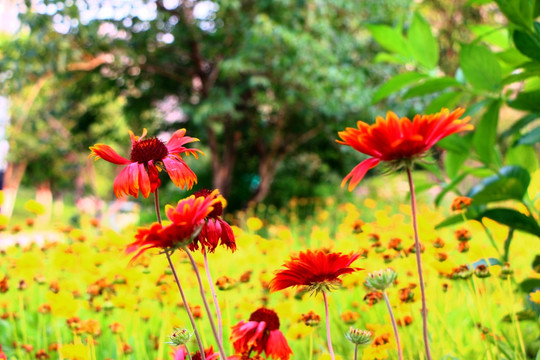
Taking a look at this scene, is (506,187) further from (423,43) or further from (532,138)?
(423,43)

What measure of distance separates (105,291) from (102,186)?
22532 millimetres

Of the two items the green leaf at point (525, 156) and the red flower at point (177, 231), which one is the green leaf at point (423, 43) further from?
the red flower at point (177, 231)

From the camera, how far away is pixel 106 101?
7.95m

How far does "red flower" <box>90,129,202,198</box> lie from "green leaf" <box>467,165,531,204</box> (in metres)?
0.87

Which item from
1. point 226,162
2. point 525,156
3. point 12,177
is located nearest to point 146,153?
point 525,156

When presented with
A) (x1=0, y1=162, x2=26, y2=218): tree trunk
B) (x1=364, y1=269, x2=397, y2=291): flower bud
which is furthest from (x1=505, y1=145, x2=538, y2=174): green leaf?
(x1=0, y1=162, x2=26, y2=218): tree trunk

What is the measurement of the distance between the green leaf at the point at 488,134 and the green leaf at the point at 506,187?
2.7 inches

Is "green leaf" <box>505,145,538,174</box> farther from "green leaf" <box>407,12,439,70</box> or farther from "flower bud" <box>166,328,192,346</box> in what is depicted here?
"flower bud" <box>166,328,192,346</box>

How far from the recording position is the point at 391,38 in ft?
5.04

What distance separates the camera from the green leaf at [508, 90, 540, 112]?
1291 mm

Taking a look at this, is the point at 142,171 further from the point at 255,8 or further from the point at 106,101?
the point at 106,101

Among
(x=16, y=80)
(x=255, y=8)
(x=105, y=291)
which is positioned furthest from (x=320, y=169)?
(x=105, y=291)

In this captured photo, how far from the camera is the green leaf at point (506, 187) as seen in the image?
123 cm

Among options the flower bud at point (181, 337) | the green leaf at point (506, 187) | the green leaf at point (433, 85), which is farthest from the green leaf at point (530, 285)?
the flower bud at point (181, 337)
